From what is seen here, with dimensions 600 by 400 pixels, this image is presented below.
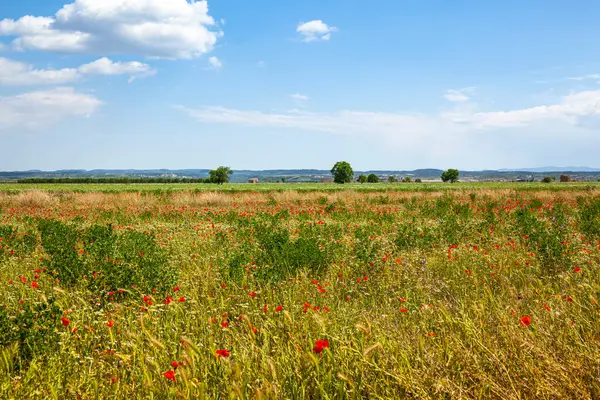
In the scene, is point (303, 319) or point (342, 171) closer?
point (303, 319)

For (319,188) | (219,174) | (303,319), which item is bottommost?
(303,319)

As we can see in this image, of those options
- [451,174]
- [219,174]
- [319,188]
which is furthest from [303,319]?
[451,174]

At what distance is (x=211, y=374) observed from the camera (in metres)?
2.89

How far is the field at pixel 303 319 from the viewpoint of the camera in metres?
2.80

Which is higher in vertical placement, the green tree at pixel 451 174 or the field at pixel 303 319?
the green tree at pixel 451 174

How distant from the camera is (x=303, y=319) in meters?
4.11

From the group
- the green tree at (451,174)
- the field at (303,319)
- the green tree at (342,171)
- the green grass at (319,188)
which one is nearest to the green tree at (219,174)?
the green tree at (342,171)

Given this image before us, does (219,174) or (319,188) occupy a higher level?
(219,174)

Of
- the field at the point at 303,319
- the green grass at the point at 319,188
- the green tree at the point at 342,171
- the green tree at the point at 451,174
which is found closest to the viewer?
the field at the point at 303,319

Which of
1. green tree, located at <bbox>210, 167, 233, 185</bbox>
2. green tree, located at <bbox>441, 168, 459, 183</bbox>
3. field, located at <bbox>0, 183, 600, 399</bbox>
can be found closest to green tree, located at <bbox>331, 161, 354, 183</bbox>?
green tree, located at <bbox>210, 167, 233, 185</bbox>

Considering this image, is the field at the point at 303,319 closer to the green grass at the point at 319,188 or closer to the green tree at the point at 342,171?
the green grass at the point at 319,188

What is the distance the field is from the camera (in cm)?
280

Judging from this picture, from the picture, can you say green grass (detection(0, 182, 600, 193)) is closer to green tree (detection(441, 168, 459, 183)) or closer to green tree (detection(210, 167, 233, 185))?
green tree (detection(210, 167, 233, 185))

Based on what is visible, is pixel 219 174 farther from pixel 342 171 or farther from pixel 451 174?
pixel 451 174
